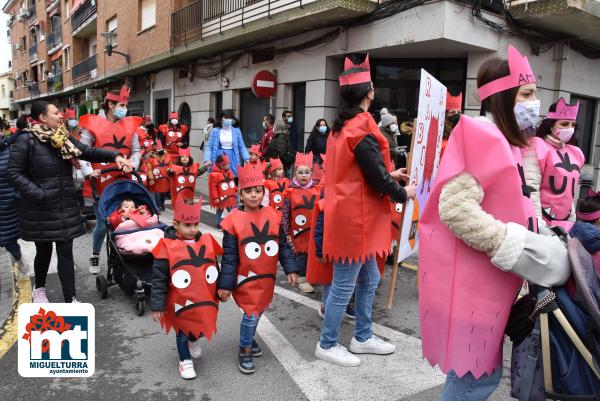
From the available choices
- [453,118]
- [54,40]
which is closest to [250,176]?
[453,118]

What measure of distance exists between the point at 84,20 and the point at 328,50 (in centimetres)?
2256

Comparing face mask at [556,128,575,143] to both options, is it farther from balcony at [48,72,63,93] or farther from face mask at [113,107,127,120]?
balcony at [48,72,63,93]

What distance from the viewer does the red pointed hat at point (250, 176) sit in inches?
133

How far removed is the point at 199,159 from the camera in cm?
1723

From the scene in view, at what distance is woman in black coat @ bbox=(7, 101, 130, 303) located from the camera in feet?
13.0

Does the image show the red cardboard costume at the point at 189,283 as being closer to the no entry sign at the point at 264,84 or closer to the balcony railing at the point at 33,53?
the no entry sign at the point at 264,84

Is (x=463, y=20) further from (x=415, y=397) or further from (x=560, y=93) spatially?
(x=415, y=397)

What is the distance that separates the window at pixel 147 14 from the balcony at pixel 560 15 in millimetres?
13829

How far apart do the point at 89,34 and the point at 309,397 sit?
3232 cm

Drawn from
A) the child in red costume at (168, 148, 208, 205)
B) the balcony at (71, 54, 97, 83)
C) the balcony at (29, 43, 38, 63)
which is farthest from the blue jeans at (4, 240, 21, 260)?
the balcony at (29, 43, 38, 63)

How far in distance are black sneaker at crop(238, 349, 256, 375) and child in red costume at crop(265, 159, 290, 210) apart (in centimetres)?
284

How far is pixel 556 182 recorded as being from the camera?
4.07 m

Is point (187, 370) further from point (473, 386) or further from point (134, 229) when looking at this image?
point (473, 386)

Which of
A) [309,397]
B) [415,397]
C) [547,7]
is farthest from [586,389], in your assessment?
[547,7]
